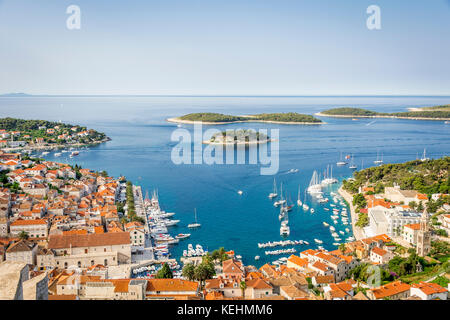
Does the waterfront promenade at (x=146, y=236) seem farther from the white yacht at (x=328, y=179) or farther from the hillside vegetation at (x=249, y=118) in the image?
the hillside vegetation at (x=249, y=118)

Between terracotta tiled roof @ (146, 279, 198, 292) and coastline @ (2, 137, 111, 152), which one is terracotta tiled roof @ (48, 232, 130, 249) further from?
coastline @ (2, 137, 111, 152)

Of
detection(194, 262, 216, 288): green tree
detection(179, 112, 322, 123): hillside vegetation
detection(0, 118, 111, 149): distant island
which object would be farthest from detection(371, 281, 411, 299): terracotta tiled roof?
detection(179, 112, 322, 123): hillside vegetation

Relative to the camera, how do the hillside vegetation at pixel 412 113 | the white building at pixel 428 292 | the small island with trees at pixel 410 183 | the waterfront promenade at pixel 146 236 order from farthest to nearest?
1. the hillside vegetation at pixel 412 113
2. the small island with trees at pixel 410 183
3. the waterfront promenade at pixel 146 236
4. the white building at pixel 428 292

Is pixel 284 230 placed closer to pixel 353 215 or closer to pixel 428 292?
pixel 353 215

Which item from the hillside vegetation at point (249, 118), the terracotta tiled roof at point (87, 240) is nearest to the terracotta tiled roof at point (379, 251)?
the terracotta tiled roof at point (87, 240)

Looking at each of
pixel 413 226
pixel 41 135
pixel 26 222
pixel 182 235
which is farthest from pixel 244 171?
pixel 41 135

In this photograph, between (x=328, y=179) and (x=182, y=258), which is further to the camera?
(x=328, y=179)
